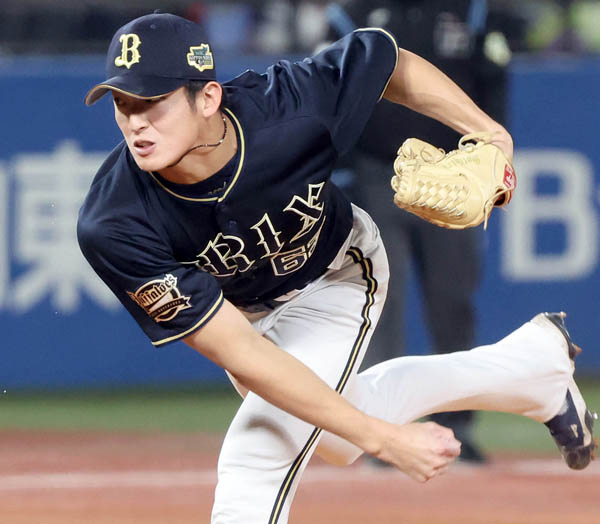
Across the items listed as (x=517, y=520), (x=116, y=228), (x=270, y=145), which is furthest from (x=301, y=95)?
(x=517, y=520)

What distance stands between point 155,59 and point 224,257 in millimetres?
622

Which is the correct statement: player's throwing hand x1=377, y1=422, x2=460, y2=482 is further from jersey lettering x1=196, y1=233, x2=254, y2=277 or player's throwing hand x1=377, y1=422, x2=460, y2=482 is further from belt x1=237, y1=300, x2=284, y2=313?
belt x1=237, y1=300, x2=284, y2=313

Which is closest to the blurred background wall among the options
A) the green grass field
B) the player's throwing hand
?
the green grass field

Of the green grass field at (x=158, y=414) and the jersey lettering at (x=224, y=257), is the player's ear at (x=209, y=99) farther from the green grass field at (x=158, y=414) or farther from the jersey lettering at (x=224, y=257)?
the green grass field at (x=158, y=414)

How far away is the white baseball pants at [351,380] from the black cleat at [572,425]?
4cm

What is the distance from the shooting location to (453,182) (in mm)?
3426

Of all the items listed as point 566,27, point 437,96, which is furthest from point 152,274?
point 566,27

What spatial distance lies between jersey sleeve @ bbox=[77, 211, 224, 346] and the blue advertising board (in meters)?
3.71

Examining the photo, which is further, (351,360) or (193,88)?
(351,360)

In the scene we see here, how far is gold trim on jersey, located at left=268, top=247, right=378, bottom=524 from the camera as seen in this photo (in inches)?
134

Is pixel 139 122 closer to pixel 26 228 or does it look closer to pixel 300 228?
pixel 300 228

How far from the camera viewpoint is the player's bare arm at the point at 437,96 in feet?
12.2

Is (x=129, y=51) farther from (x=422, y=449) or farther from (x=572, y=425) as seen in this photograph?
(x=572, y=425)

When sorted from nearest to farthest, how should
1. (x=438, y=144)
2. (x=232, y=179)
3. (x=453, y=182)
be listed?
(x=232, y=179) → (x=453, y=182) → (x=438, y=144)
